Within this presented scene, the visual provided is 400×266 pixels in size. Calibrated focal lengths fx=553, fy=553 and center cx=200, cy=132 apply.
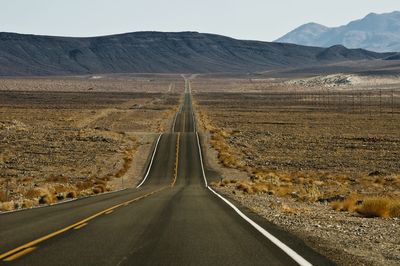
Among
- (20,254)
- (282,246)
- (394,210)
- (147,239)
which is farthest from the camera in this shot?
(394,210)

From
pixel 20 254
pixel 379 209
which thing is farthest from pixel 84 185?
pixel 20 254

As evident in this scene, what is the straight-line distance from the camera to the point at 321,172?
1874 inches

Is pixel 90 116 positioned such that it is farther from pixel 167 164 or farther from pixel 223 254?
pixel 223 254

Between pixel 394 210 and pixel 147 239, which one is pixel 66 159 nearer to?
pixel 394 210

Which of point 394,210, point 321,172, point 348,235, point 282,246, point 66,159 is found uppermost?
point 282,246

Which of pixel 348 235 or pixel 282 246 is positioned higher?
pixel 282 246

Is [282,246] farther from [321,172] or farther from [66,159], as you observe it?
[66,159]

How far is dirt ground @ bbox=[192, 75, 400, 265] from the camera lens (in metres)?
12.3

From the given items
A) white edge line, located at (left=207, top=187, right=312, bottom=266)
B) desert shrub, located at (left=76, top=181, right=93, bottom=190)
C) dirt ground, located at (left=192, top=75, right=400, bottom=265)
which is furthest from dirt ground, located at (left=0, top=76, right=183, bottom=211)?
white edge line, located at (left=207, top=187, right=312, bottom=266)

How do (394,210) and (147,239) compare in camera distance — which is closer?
(147,239)

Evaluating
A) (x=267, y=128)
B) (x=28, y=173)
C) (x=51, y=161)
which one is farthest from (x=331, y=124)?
(x=28, y=173)

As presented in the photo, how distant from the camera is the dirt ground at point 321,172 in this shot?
12.3m

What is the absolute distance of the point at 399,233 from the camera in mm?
12781

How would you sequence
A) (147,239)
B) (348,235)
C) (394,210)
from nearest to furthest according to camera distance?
(147,239) → (348,235) → (394,210)
